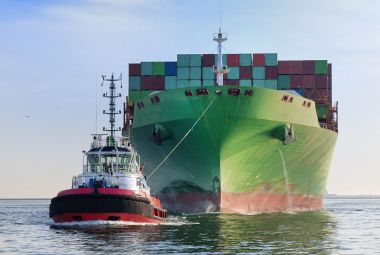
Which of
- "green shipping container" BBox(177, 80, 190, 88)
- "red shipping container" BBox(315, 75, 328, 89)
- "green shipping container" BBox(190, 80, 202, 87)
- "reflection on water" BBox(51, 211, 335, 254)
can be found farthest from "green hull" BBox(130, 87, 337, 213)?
"red shipping container" BBox(315, 75, 328, 89)

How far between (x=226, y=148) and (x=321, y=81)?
2100 centimetres

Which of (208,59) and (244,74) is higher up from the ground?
(208,59)

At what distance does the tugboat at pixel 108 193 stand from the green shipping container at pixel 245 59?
22.4 m

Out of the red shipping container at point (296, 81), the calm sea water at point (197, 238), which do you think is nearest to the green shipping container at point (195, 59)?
the red shipping container at point (296, 81)

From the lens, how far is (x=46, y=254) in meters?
22.8

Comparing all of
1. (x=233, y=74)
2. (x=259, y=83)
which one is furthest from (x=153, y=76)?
(x=259, y=83)

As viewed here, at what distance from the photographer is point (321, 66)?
6019cm

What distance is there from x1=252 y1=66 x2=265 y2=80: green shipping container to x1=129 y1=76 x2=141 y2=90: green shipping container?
33.3 ft

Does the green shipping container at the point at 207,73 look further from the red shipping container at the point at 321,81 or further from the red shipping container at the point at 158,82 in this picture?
the red shipping container at the point at 321,81

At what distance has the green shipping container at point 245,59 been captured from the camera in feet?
193

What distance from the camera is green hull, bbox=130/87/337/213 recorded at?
41.8 meters

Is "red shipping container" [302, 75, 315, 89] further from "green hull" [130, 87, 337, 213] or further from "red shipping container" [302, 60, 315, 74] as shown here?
"green hull" [130, 87, 337, 213]

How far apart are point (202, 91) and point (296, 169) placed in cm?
998

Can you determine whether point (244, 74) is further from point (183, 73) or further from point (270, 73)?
point (183, 73)
